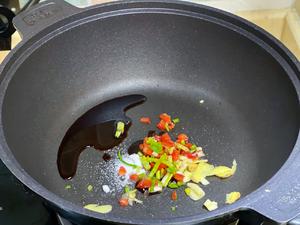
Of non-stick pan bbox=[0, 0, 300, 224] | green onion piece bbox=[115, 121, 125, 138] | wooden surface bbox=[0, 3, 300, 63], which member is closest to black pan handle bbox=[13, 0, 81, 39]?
non-stick pan bbox=[0, 0, 300, 224]

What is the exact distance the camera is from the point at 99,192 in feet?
2.63

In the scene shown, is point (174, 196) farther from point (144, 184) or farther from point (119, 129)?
point (119, 129)

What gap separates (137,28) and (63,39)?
0.15m

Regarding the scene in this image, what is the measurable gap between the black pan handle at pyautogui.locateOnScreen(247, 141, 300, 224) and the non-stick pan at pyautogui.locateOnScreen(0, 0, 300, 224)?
0.36ft

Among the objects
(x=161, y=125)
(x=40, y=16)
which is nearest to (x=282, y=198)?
(x=161, y=125)

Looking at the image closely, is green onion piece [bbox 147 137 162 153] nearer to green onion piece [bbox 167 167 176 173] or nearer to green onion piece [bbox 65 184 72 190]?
green onion piece [bbox 167 167 176 173]

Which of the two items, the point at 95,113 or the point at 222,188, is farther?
the point at 95,113

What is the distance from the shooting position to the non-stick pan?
2.58ft

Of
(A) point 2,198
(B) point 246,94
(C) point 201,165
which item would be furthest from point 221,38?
(A) point 2,198

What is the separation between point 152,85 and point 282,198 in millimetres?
464

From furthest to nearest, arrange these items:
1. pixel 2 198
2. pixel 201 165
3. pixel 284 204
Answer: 1. pixel 201 165
2. pixel 2 198
3. pixel 284 204

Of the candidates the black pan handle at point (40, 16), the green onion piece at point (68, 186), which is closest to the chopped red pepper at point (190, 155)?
the green onion piece at point (68, 186)

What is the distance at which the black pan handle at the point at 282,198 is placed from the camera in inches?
22.0

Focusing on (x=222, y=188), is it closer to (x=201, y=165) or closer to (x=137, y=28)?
(x=201, y=165)
